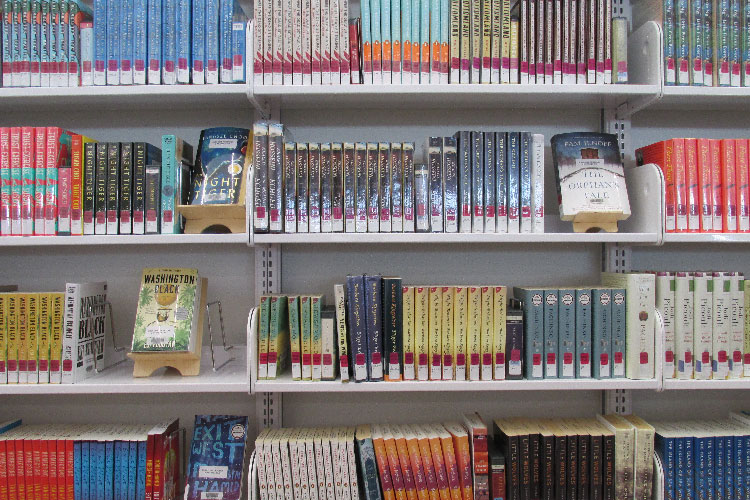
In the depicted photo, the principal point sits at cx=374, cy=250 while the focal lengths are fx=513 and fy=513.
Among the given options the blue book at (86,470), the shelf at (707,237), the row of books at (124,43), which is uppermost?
the row of books at (124,43)

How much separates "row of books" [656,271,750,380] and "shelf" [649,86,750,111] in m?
0.56

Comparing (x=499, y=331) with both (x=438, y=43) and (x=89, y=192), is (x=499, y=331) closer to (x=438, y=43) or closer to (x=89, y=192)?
(x=438, y=43)

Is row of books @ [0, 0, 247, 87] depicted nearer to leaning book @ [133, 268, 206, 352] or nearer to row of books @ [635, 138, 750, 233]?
leaning book @ [133, 268, 206, 352]

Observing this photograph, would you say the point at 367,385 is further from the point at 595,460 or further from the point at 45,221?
the point at 45,221

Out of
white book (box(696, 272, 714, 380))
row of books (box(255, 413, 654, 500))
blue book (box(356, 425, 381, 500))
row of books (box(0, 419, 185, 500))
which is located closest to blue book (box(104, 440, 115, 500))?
row of books (box(0, 419, 185, 500))

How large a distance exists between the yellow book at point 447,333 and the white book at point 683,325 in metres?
0.69

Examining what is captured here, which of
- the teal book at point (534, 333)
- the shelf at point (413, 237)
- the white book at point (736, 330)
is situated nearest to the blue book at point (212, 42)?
the shelf at point (413, 237)

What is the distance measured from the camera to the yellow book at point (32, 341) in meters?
1.53

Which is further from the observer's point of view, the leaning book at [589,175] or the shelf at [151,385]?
the leaning book at [589,175]

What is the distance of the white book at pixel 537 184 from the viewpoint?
157 centimetres

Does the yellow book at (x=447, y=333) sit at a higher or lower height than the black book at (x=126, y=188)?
lower

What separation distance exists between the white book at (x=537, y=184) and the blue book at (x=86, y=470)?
152 centimetres

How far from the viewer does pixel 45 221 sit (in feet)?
5.02

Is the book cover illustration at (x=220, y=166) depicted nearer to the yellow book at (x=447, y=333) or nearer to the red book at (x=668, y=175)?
the yellow book at (x=447, y=333)
